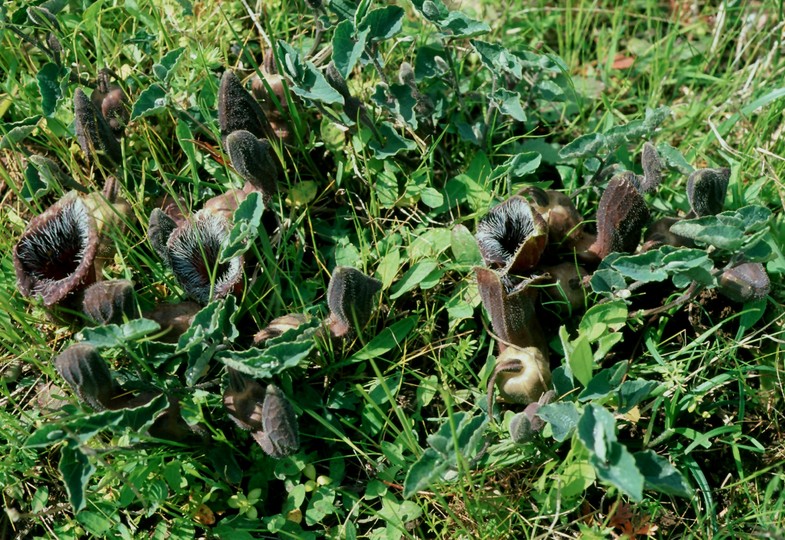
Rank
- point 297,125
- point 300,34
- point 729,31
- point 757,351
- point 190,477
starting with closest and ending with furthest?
point 190,477
point 757,351
point 297,125
point 300,34
point 729,31

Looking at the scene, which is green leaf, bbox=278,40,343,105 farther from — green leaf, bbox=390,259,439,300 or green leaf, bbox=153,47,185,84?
green leaf, bbox=390,259,439,300

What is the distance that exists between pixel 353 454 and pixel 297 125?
1.36 meters

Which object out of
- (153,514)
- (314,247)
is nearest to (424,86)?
(314,247)

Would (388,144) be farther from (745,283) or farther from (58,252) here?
(745,283)

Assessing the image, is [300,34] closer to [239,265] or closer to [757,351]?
[239,265]

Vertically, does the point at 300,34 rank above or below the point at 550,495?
above

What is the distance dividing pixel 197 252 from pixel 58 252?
533 mm

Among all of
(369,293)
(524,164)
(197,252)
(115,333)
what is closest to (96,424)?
(115,333)

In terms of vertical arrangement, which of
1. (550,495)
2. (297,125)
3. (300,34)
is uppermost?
(300,34)

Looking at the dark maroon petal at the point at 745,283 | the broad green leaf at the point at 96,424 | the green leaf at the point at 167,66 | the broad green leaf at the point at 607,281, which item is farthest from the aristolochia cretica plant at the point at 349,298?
the dark maroon petal at the point at 745,283

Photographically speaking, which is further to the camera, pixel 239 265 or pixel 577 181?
pixel 577 181

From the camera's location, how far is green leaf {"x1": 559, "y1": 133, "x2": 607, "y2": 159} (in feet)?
9.62

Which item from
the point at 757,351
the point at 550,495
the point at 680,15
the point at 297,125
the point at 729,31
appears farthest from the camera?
the point at 680,15

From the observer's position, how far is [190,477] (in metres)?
2.72
